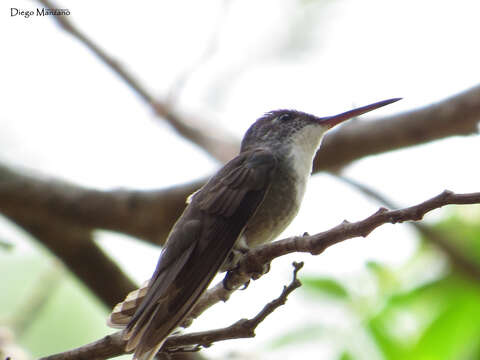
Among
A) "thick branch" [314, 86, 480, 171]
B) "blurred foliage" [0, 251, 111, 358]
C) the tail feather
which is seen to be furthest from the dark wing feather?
"blurred foliage" [0, 251, 111, 358]

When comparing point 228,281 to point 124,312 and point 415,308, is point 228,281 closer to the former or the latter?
point 124,312

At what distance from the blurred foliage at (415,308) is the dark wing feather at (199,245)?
4.70 ft

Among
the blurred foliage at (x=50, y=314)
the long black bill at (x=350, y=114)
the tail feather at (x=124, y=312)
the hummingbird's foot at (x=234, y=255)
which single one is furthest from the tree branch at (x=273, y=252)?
the blurred foliage at (x=50, y=314)

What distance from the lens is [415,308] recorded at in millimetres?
4969

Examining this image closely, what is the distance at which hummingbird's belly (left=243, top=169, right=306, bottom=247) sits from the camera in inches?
145


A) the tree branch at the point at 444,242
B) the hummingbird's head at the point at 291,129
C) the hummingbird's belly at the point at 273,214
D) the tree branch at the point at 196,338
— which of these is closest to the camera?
the tree branch at the point at 196,338

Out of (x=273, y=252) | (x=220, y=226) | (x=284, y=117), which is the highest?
(x=284, y=117)

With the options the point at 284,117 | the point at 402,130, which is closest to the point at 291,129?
the point at 284,117

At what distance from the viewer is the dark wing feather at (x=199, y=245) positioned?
2916 mm

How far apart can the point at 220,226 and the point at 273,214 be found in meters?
0.36

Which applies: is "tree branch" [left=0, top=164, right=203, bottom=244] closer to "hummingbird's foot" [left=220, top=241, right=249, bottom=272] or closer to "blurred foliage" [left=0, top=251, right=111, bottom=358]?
"hummingbird's foot" [left=220, top=241, right=249, bottom=272]

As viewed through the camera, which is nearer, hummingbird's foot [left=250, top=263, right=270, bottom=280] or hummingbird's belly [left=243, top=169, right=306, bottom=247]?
hummingbird's foot [left=250, top=263, right=270, bottom=280]

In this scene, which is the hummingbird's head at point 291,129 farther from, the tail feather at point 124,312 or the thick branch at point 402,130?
the tail feather at point 124,312

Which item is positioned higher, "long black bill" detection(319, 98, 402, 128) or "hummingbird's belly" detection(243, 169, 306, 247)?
"long black bill" detection(319, 98, 402, 128)
